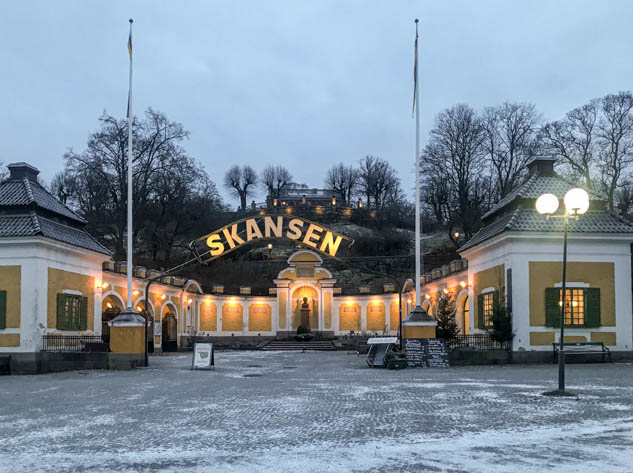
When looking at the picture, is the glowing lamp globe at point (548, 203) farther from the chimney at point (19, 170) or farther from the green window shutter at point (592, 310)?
the chimney at point (19, 170)

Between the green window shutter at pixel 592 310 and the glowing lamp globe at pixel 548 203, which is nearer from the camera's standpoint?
the glowing lamp globe at pixel 548 203

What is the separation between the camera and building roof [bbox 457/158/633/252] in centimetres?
2641

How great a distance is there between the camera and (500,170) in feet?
168

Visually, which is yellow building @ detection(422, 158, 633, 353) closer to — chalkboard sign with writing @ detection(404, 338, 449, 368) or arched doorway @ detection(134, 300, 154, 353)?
chalkboard sign with writing @ detection(404, 338, 449, 368)

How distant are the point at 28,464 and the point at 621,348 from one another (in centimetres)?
2375

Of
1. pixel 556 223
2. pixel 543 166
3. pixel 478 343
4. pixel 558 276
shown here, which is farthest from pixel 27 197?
pixel 543 166

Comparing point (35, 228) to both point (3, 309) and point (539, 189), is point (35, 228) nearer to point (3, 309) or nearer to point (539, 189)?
point (3, 309)

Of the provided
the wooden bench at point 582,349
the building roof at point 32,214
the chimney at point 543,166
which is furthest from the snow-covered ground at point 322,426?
the chimney at point 543,166

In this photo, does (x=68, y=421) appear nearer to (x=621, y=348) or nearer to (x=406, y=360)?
(x=406, y=360)

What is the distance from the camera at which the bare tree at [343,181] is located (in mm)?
110256

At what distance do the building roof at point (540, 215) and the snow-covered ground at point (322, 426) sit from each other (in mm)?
8936

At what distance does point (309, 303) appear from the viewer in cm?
5697

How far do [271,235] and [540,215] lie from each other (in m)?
11.0

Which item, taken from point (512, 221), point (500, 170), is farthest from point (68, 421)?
point (500, 170)
